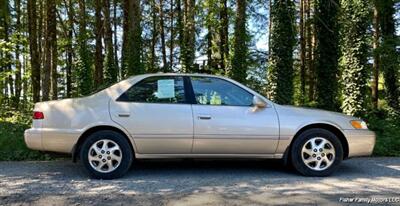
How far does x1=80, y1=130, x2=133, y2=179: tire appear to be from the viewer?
6.29 m

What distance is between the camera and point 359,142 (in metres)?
6.74

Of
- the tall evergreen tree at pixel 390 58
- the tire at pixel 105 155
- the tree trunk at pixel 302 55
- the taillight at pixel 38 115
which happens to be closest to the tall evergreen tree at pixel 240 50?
the tall evergreen tree at pixel 390 58

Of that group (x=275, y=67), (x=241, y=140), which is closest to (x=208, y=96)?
(x=241, y=140)

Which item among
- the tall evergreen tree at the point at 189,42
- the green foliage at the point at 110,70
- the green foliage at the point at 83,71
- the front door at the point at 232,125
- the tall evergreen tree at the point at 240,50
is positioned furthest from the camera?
the green foliage at the point at 83,71

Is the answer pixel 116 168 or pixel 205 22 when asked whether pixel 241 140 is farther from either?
pixel 205 22

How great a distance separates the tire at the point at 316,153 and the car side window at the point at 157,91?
1.95m

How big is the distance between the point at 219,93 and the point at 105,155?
6.50 ft

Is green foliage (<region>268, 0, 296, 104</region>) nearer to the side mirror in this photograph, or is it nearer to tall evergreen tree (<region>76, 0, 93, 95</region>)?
the side mirror

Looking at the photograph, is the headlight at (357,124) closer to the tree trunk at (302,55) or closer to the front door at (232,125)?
the front door at (232,125)

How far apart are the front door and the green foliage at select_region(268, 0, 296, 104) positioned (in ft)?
35.6

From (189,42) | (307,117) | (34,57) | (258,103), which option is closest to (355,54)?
(189,42)

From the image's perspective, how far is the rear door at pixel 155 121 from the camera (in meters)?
6.36

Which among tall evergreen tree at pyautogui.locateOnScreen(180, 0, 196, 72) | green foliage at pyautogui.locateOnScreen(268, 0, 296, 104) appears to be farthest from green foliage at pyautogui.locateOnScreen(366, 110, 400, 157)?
tall evergreen tree at pyautogui.locateOnScreen(180, 0, 196, 72)

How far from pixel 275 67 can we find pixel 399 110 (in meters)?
7.45
